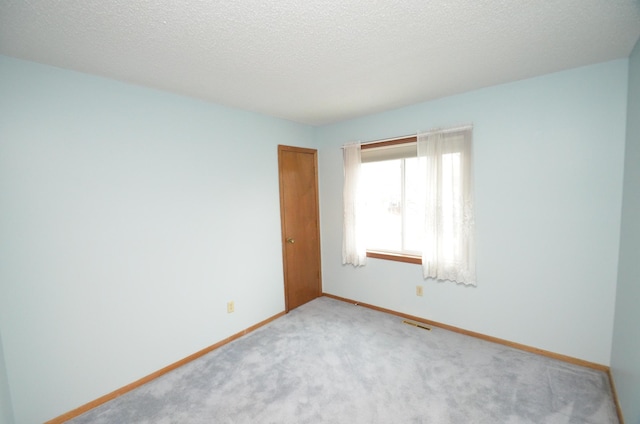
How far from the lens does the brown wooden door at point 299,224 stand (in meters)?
3.52

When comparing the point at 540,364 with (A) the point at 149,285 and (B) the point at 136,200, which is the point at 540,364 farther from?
(B) the point at 136,200

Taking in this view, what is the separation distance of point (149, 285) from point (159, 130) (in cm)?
130

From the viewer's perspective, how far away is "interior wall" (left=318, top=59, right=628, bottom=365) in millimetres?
2131

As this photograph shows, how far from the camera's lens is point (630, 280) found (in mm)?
1774

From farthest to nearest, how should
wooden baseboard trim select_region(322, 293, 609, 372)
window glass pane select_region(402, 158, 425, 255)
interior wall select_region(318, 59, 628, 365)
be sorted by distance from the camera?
window glass pane select_region(402, 158, 425, 255)
wooden baseboard trim select_region(322, 293, 609, 372)
interior wall select_region(318, 59, 628, 365)

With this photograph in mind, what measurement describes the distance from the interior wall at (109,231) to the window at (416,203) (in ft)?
4.51

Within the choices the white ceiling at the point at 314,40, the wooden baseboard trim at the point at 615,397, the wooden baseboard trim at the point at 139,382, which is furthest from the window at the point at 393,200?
the wooden baseboard trim at the point at 139,382

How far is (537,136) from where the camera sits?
236cm

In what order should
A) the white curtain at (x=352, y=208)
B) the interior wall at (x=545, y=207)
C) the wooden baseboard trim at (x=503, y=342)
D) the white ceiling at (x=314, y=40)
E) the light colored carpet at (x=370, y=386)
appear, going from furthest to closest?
the white curtain at (x=352, y=208) → the wooden baseboard trim at (x=503, y=342) → the interior wall at (x=545, y=207) → the light colored carpet at (x=370, y=386) → the white ceiling at (x=314, y=40)

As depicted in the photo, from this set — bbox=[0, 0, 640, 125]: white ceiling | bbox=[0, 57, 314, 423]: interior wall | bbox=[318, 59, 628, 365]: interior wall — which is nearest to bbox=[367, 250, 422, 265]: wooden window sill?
bbox=[318, 59, 628, 365]: interior wall

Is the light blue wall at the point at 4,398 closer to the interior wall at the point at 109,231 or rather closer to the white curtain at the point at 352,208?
the interior wall at the point at 109,231

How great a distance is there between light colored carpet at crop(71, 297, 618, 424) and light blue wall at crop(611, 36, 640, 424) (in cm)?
25

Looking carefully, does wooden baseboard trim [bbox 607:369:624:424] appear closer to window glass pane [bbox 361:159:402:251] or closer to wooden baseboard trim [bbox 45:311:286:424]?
window glass pane [bbox 361:159:402:251]

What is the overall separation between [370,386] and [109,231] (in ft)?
7.52
